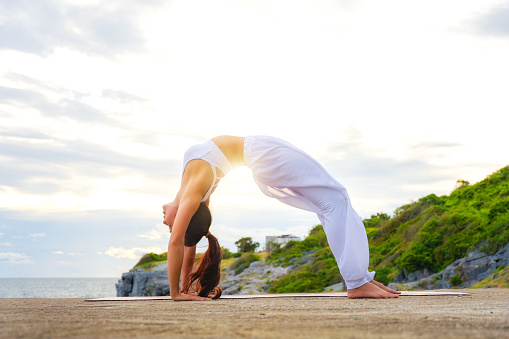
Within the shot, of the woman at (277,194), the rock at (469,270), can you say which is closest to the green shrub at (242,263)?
the rock at (469,270)

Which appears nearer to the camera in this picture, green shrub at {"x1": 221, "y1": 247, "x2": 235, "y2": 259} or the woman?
the woman

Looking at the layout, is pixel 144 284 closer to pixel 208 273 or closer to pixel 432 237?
pixel 432 237

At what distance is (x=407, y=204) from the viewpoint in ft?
63.9

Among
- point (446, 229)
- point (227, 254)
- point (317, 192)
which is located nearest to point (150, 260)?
point (227, 254)

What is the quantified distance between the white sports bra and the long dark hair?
0.68ft

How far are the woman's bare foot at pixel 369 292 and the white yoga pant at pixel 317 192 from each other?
4cm

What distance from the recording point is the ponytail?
504 cm

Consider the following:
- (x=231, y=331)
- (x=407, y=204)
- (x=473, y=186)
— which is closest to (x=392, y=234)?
(x=407, y=204)

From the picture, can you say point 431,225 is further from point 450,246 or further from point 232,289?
point 232,289

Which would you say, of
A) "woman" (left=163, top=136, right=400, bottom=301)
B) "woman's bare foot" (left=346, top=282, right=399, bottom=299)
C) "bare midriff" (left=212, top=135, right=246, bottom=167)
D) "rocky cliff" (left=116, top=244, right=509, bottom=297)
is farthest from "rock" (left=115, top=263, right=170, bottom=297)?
"woman's bare foot" (left=346, top=282, right=399, bottom=299)

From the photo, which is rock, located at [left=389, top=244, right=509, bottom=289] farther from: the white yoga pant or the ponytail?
the white yoga pant

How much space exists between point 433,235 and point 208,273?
35.9ft

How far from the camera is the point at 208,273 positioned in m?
5.04

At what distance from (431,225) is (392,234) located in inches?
133
